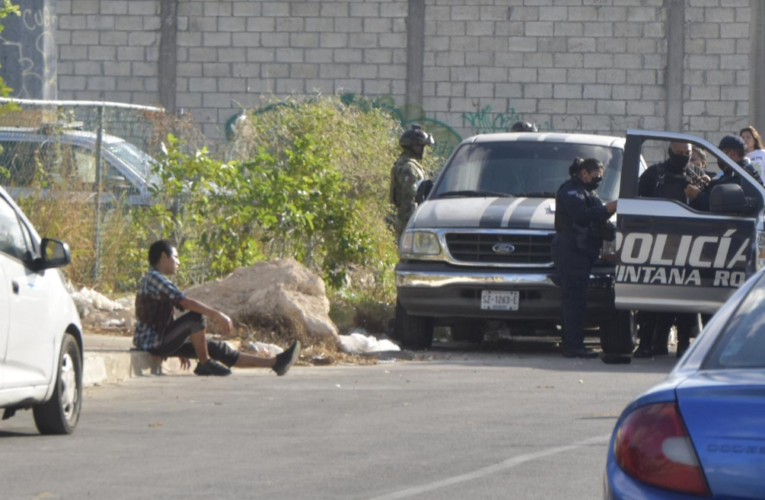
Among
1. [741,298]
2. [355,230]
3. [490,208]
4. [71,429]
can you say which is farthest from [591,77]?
[741,298]

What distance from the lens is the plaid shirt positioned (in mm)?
10742

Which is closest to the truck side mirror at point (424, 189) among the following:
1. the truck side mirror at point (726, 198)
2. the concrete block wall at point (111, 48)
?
the truck side mirror at point (726, 198)

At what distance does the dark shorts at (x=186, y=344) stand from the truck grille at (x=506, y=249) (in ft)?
8.12

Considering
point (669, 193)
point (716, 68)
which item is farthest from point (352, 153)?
point (716, 68)

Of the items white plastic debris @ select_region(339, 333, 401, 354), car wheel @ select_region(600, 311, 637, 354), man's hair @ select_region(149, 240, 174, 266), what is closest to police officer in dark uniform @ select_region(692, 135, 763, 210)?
car wheel @ select_region(600, 311, 637, 354)

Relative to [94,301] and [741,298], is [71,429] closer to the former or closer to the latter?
[741,298]

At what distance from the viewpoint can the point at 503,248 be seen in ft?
40.6

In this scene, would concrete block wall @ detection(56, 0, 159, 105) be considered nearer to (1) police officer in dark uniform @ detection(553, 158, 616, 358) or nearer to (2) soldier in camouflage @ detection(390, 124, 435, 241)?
(2) soldier in camouflage @ detection(390, 124, 435, 241)

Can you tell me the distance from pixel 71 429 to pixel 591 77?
1693cm

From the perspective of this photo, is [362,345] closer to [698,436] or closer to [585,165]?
[585,165]

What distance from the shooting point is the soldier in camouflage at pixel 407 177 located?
1423cm

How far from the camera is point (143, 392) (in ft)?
32.9

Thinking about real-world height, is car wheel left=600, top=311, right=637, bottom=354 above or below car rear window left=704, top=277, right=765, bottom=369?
below

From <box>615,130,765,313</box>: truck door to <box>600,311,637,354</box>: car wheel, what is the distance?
0.64 meters
